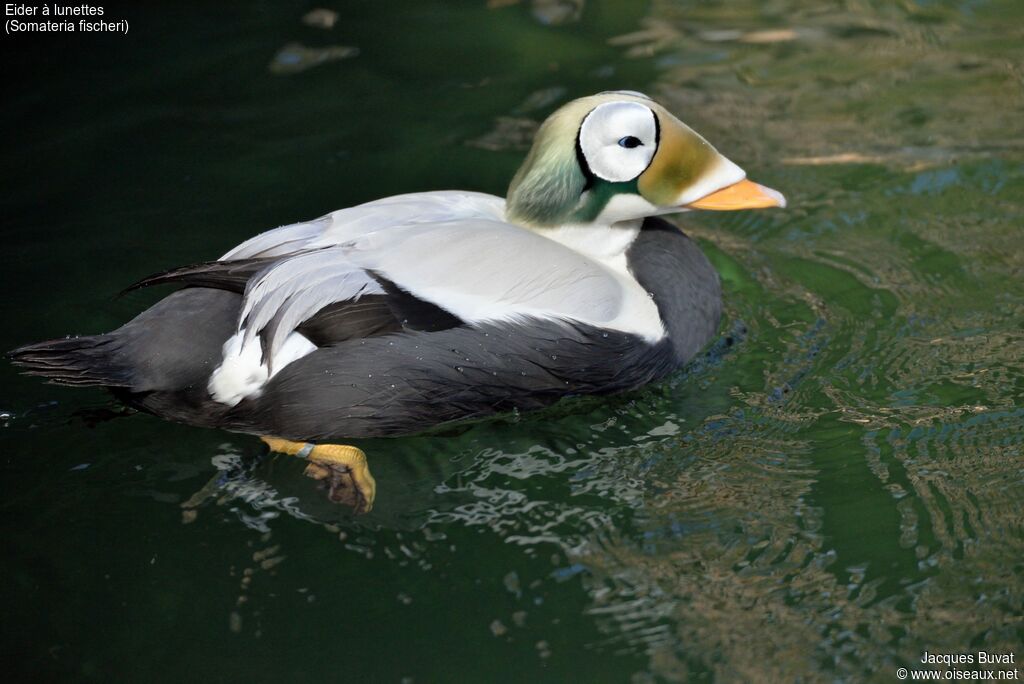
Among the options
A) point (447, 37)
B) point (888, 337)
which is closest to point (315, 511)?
point (888, 337)

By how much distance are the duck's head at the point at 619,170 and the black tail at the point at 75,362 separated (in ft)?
4.44

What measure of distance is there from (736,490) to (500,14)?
3862 mm

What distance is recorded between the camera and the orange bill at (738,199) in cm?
399

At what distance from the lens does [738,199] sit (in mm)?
3992

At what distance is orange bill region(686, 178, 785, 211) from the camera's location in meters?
3.99

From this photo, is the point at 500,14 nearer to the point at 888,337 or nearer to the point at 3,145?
the point at 3,145

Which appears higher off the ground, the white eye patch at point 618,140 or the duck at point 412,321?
the white eye patch at point 618,140

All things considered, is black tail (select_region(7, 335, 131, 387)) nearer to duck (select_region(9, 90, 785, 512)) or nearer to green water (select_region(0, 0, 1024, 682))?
duck (select_region(9, 90, 785, 512))

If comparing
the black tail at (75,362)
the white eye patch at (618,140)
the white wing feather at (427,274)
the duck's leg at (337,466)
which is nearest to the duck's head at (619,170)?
the white eye patch at (618,140)
